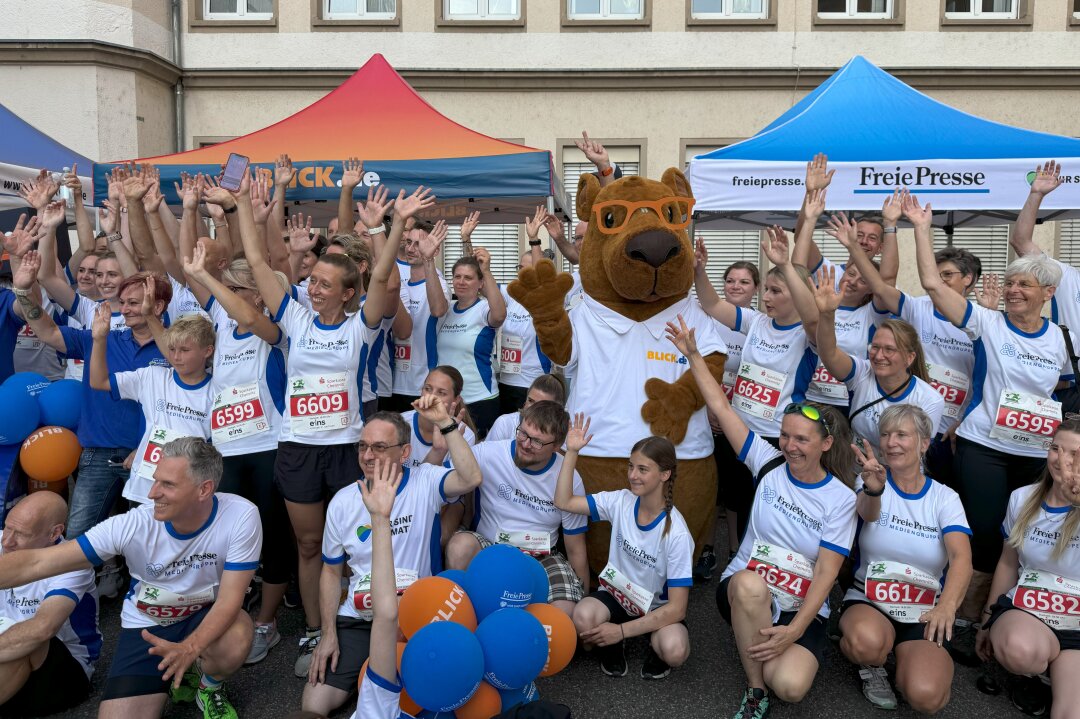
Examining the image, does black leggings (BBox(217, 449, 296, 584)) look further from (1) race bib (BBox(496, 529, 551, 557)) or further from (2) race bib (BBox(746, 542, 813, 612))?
(2) race bib (BBox(746, 542, 813, 612))

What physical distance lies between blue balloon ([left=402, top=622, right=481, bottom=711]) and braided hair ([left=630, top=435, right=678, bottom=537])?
1132 mm

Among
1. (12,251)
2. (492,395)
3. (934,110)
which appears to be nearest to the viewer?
(12,251)

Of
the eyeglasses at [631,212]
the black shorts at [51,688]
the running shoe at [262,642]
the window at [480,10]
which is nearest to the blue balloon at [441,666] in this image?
the running shoe at [262,642]

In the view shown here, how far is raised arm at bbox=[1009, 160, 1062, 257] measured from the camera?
4555mm

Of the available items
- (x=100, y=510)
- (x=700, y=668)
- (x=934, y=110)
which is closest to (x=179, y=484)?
(x=100, y=510)

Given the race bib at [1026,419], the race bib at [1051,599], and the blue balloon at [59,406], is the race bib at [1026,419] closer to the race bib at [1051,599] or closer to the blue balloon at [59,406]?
the race bib at [1051,599]

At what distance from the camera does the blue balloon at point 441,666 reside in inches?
103

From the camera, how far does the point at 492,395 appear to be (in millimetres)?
5137

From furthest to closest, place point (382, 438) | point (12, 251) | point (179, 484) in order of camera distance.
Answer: point (12, 251) → point (382, 438) → point (179, 484)

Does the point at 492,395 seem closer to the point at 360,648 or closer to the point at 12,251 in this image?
the point at 360,648

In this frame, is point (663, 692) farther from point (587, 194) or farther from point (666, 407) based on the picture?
point (587, 194)

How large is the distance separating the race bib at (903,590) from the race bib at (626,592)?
0.95m

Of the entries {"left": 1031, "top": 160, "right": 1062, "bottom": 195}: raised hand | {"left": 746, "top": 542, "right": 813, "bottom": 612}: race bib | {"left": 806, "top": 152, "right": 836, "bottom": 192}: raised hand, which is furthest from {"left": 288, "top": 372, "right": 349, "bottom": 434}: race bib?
{"left": 1031, "top": 160, "right": 1062, "bottom": 195}: raised hand

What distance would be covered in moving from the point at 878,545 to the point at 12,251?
4.76 metres
